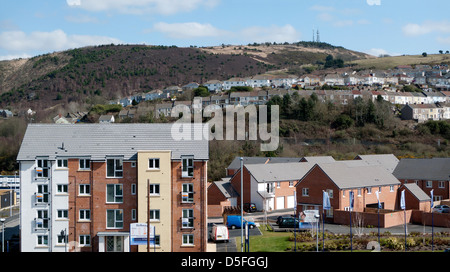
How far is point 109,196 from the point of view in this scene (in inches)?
933

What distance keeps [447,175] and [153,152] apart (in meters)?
25.7

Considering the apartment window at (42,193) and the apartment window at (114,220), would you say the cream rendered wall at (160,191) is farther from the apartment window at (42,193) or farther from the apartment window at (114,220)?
the apartment window at (42,193)

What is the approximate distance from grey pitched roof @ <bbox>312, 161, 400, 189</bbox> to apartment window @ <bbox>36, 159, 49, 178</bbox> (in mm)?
18619

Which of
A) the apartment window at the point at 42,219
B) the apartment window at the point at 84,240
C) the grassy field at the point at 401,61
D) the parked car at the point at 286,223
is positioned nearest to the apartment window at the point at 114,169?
the apartment window at the point at 84,240

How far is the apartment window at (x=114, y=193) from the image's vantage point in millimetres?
23641

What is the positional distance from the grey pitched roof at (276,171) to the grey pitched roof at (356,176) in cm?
589

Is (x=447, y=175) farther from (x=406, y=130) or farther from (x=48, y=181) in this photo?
(x=406, y=130)

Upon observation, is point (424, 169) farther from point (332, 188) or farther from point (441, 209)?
point (332, 188)

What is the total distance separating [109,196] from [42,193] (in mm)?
3034

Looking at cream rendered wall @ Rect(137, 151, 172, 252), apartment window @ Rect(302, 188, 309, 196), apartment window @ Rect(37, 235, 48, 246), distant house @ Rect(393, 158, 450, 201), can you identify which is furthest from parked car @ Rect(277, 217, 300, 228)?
distant house @ Rect(393, 158, 450, 201)

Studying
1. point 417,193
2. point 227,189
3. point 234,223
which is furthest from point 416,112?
point 234,223

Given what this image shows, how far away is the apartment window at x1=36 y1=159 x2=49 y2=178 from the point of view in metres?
23.4

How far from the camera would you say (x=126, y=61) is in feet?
544

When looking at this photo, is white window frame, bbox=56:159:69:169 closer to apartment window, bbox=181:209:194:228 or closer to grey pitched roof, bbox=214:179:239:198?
apartment window, bbox=181:209:194:228
